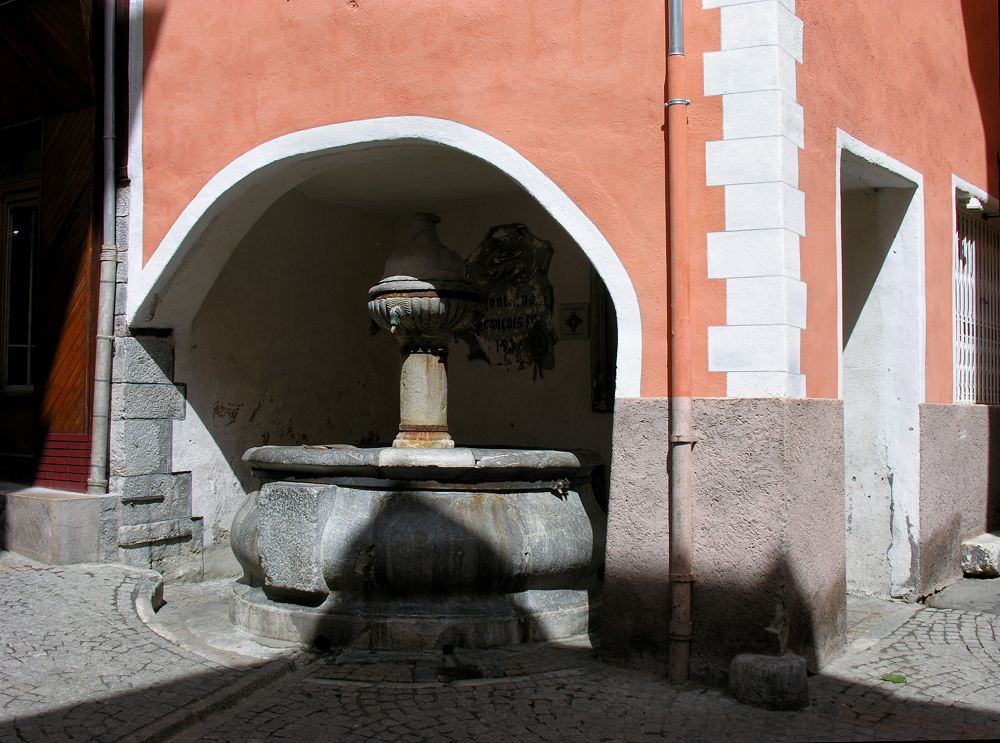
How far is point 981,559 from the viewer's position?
6621 mm

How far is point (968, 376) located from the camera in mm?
7250

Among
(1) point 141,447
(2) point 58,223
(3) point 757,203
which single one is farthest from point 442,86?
(2) point 58,223

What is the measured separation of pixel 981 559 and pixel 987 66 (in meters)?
3.71

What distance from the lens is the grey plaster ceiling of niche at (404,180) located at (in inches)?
255

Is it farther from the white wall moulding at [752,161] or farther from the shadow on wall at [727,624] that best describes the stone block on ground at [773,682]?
the white wall moulding at [752,161]

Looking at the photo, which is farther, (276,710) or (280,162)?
(280,162)

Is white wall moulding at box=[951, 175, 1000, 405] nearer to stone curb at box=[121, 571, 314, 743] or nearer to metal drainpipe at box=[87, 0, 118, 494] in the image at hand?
stone curb at box=[121, 571, 314, 743]

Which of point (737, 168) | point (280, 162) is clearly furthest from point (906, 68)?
point (280, 162)

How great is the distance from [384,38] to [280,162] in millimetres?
977

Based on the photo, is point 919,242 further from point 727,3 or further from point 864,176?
point 727,3

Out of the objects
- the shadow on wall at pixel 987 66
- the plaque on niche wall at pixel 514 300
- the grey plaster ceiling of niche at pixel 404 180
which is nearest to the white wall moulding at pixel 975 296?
the shadow on wall at pixel 987 66

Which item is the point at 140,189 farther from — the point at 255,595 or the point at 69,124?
the point at 255,595

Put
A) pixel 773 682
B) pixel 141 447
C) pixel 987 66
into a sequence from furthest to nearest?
pixel 987 66, pixel 141 447, pixel 773 682

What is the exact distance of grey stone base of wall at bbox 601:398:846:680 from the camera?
4.51 metres
